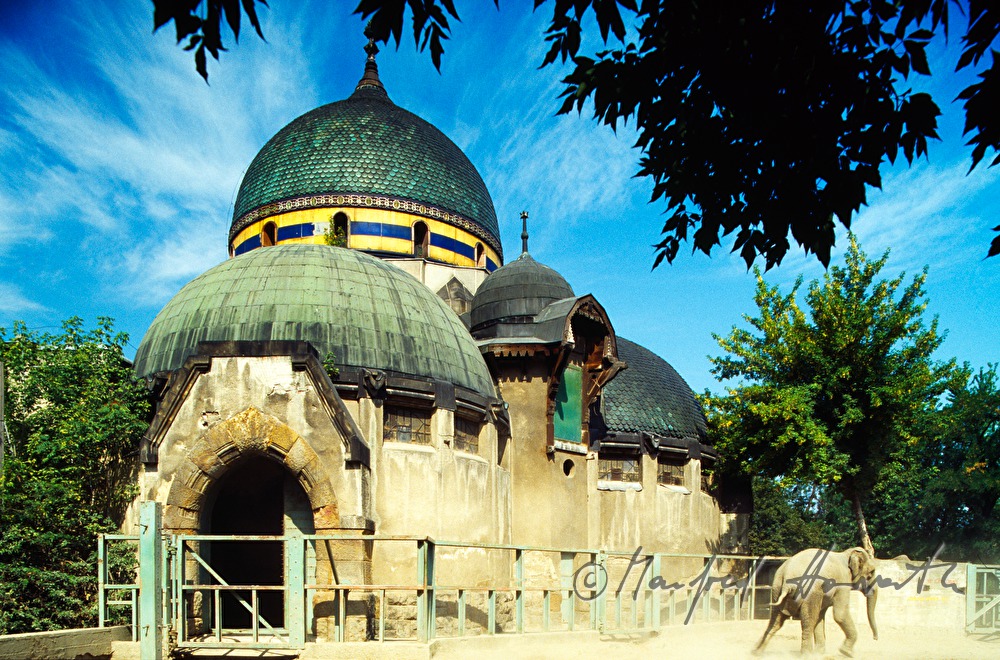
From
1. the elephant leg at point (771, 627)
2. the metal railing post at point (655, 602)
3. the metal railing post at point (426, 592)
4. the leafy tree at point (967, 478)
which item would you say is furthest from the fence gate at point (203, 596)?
the leafy tree at point (967, 478)

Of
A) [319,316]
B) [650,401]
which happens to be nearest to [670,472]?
[650,401]

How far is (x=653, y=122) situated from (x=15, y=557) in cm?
1462

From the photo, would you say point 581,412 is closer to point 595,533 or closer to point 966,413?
point 595,533

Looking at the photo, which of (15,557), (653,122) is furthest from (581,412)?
(653,122)

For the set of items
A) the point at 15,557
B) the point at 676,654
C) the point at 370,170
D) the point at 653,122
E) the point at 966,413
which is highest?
the point at 370,170

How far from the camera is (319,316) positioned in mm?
19984

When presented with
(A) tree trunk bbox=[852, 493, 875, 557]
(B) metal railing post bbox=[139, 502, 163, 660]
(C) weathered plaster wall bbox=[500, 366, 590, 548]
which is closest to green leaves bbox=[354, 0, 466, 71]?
(B) metal railing post bbox=[139, 502, 163, 660]

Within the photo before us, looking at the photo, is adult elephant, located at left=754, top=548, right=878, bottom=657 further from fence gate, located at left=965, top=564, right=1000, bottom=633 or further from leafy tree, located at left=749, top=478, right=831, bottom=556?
leafy tree, located at left=749, top=478, right=831, bottom=556

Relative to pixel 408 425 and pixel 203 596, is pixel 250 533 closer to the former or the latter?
pixel 203 596

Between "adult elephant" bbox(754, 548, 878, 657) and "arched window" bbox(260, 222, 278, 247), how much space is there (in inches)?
855

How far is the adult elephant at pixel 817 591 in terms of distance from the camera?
1528 cm

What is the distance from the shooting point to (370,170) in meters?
32.7

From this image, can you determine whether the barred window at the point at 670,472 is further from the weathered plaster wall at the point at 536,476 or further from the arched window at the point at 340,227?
the arched window at the point at 340,227

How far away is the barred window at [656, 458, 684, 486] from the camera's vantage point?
29906 millimetres
